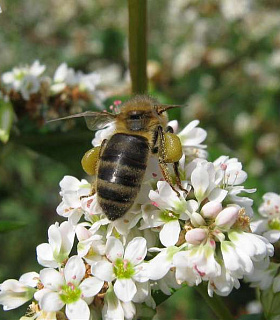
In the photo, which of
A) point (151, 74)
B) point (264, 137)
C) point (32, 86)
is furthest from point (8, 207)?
point (264, 137)

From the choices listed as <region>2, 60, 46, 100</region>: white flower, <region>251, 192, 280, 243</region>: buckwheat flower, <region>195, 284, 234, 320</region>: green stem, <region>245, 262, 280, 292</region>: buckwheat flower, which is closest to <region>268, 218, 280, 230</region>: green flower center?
<region>251, 192, 280, 243</region>: buckwheat flower

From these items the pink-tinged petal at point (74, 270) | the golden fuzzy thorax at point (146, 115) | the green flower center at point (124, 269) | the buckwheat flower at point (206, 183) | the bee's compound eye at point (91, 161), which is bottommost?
the green flower center at point (124, 269)

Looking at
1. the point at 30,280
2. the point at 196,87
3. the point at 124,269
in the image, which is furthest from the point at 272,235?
the point at 196,87

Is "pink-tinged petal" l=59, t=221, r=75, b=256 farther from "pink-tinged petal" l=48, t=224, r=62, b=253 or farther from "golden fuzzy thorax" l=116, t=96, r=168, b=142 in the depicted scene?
"golden fuzzy thorax" l=116, t=96, r=168, b=142

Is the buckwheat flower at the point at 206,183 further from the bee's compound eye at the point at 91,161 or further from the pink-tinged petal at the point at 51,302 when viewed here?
the pink-tinged petal at the point at 51,302

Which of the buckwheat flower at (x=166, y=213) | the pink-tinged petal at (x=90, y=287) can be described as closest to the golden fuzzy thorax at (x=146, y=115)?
the buckwheat flower at (x=166, y=213)

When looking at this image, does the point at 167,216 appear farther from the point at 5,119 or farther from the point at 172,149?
the point at 5,119
